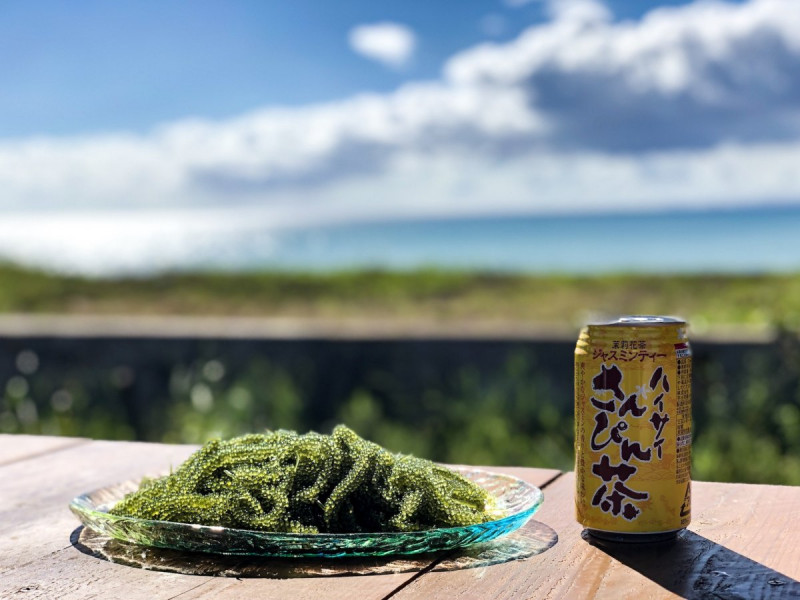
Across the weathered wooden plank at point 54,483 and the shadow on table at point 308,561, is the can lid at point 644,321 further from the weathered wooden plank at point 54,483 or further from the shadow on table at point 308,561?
the weathered wooden plank at point 54,483

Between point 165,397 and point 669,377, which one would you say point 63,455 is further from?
point 165,397

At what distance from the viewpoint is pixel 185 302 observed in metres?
8.39

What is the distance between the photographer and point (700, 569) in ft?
3.69

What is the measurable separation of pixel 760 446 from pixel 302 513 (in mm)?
2564

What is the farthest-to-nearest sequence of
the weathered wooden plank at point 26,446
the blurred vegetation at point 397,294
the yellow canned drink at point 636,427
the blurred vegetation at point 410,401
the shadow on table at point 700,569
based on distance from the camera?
the blurred vegetation at point 397,294 → the blurred vegetation at point 410,401 → the weathered wooden plank at point 26,446 → the yellow canned drink at point 636,427 → the shadow on table at point 700,569

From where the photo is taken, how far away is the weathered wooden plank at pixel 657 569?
3.46ft

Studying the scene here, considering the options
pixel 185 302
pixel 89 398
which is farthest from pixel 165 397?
pixel 185 302

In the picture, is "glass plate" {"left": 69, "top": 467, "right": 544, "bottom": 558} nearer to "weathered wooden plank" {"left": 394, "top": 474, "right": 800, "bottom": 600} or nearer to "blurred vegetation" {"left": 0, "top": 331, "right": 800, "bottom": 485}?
"weathered wooden plank" {"left": 394, "top": 474, "right": 800, "bottom": 600}

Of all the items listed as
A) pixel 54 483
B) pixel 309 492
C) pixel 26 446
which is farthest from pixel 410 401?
pixel 309 492

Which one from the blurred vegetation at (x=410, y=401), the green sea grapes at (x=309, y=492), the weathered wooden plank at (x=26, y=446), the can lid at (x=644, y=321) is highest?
the can lid at (x=644, y=321)

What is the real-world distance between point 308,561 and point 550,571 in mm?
280

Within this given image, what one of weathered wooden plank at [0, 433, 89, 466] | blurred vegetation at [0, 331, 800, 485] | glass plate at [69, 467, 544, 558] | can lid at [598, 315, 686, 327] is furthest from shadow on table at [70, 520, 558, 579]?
blurred vegetation at [0, 331, 800, 485]

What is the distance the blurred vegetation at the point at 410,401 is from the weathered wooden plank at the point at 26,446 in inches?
56.7

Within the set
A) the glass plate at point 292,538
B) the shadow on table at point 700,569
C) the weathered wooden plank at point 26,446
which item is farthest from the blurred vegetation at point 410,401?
the glass plate at point 292,538
